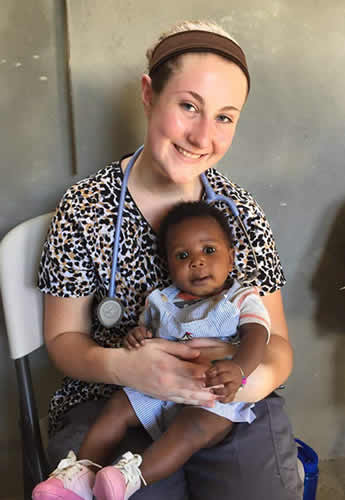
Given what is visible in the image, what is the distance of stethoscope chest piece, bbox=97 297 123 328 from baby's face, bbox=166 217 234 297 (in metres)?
0.16

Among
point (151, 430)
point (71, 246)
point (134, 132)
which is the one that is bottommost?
point (151, 430)

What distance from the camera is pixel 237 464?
1200mm

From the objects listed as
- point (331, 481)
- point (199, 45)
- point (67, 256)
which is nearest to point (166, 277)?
point (67, 256)

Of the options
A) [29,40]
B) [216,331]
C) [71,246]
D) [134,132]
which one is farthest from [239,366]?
[29,40]

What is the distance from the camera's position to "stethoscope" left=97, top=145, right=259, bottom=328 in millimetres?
1334

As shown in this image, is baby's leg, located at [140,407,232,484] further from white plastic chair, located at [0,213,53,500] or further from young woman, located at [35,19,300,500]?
white plastic chair, located at [0,213,53,500]

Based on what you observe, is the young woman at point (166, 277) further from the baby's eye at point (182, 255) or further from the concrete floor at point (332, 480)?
the concrete floor at point (332, 480)

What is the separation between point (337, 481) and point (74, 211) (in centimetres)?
158

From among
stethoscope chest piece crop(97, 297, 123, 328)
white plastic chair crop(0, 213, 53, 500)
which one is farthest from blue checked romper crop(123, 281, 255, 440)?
white plastic chair crop(0, 213, 53, 500)

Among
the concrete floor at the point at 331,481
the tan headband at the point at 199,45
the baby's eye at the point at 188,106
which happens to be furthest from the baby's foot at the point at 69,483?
the concrete floor at the point at 331,481

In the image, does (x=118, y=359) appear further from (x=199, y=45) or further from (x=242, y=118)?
(x=242, y=118)

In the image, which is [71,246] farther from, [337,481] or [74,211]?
[337,481]

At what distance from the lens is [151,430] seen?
1.24 metres

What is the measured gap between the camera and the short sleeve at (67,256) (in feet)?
4.53
